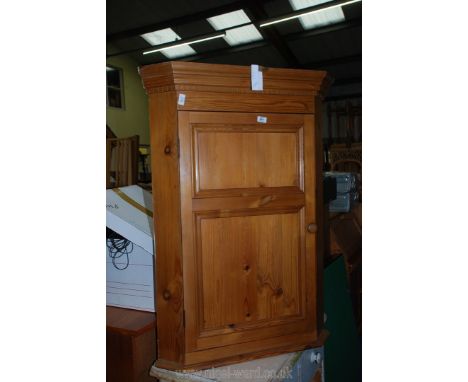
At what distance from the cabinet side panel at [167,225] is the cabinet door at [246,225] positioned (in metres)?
0.03

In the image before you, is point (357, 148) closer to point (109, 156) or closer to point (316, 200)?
point (109, 156)

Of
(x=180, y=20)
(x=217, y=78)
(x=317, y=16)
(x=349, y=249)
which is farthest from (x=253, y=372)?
(x=317, y=16)

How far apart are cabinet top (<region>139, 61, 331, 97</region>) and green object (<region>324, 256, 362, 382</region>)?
1166 millimetres

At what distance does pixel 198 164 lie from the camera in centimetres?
121

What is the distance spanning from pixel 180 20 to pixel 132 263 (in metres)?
5.76

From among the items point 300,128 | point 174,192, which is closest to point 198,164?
point 174,192

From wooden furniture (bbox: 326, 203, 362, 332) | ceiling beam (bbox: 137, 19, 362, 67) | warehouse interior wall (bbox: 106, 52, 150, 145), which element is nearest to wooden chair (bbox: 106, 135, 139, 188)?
wooden furniture (bbox: 326, 203, 362, 332)

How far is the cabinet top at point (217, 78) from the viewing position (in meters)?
1.16

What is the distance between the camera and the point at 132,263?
63.1 inches

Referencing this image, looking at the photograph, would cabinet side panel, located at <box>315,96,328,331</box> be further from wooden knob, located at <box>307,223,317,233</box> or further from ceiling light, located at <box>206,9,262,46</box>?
ceiling light, located at <box>206,9,262,46</box>

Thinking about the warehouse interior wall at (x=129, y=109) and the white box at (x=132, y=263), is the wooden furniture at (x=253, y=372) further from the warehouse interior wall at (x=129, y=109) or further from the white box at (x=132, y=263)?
the warehouse interior wall at (x=129, y=109)

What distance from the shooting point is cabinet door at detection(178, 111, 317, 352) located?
122 centimetres

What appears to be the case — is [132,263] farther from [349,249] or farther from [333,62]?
[333,62]
